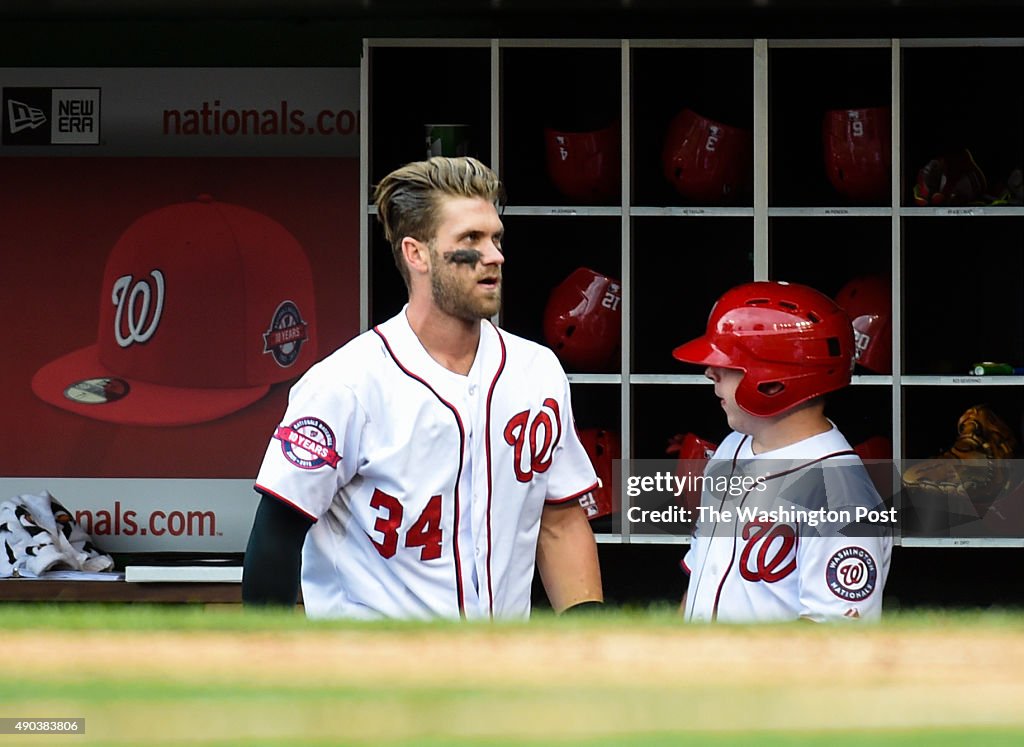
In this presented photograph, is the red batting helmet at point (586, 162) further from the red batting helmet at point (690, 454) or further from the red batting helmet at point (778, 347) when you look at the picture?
the red batting helmet at point (778, 347)

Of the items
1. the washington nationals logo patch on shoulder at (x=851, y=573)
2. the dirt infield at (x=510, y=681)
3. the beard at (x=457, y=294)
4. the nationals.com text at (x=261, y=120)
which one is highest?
the nationals.com text at (x=261, y=120)

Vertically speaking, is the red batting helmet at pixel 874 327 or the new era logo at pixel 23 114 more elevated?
the new era logo at pixel 23 114

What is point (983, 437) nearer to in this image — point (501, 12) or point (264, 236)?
point (501, 12)

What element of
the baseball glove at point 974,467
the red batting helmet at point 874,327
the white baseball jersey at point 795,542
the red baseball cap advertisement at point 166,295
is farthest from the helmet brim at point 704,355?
the red baseball cap advertisement at point 166,295

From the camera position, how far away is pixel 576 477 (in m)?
1.75

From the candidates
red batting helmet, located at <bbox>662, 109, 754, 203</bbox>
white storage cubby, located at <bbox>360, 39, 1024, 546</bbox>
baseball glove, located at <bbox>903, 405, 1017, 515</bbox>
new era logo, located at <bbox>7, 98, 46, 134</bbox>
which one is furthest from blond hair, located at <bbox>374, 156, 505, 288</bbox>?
new era logo, located at <bbox>7, 98, 46, 134</bbox>

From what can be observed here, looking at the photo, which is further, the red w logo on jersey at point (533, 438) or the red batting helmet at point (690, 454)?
the red batting helmet at point (690, 454)

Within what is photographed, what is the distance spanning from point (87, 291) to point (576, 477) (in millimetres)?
2282

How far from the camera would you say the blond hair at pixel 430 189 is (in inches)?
66.6

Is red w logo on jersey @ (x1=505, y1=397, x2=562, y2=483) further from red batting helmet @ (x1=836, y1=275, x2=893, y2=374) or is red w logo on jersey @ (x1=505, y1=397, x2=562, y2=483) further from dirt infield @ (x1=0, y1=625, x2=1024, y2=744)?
red batting helmet @ (x1=836, y1=275, x2=893, y2=374)

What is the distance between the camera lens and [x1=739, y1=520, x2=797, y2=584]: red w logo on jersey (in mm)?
1718

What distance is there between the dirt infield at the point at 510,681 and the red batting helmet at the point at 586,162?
269 centimetres

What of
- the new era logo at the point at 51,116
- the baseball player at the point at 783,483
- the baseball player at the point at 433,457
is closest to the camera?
the baseball player at the point at 433,457

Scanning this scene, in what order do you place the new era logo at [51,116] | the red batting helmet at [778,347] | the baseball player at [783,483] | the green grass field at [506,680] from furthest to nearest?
the new era logo at [51,116] < the red batting helmet at [778,347] < the baseball player at [783,483] < the green grass field at [506,680]
